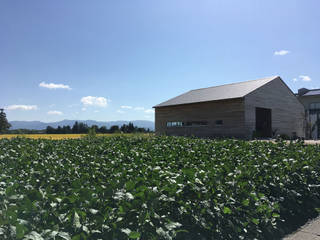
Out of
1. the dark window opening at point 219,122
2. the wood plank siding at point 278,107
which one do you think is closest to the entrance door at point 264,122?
the wood plank siding at point 278,107

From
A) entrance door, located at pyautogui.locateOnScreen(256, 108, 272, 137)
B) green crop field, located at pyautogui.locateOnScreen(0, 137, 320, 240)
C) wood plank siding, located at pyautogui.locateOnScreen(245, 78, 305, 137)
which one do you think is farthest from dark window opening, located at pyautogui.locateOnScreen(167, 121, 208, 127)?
green crop field, located at pyautogui.locateOnScreen(0, 137, 320, 240)

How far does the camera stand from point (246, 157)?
4344mm

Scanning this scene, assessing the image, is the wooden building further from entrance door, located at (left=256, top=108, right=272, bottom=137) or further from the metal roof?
the metal roof

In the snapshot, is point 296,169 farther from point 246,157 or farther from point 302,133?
point 302,133

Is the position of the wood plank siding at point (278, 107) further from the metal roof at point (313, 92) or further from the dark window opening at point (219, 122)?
the metal roof at point (313, 92)

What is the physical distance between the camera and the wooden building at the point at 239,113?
1906cm

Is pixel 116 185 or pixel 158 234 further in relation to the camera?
pixel 116 185

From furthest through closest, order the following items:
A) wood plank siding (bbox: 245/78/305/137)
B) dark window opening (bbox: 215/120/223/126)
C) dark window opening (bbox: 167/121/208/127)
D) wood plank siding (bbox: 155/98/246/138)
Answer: dark window opening (bbox: 167/121/208/127) → dark window opening (bbox: 215/120/223/126) → wood plank siding (bbox: 245/78/305/137) → wood plank siding (bbox: 155/98/246/138)

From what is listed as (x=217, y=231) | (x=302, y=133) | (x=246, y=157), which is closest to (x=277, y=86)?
(x=302, y=133)

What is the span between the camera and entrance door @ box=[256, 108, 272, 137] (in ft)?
72.2

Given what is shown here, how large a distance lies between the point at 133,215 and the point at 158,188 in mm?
392

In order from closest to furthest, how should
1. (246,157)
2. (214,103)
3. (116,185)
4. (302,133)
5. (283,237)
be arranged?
(116,185), (283,237), (246,157), (214,103), (302,133)

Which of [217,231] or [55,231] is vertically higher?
[55,231]

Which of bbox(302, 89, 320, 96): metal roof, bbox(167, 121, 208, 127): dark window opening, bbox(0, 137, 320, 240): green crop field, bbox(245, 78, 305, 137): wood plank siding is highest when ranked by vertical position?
bbox(302, 89, 320, 96): metal roof
